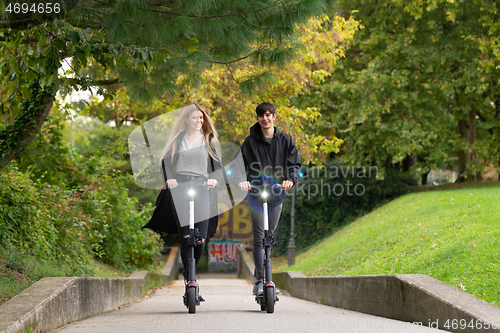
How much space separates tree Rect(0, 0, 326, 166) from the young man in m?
1.02

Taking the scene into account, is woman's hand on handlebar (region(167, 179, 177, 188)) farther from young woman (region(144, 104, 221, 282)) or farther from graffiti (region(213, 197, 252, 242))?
graffiti (region(213, 197, 252, 242))

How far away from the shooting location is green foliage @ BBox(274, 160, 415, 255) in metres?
21.5

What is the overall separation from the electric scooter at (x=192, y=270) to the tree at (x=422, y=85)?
12.6m

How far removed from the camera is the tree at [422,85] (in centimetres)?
1630

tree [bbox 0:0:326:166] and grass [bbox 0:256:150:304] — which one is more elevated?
tree [bbox 0:0:326:166]

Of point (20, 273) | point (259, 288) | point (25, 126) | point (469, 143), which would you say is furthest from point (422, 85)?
point (20, 273)

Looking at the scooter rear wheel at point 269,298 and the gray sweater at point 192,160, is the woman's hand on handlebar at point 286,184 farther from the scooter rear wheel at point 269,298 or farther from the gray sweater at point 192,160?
the scooter rear wheel at point 269,298

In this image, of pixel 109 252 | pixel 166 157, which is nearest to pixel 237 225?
pixel 109 252

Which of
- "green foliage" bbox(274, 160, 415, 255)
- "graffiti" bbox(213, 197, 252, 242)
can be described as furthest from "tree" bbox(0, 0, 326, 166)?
"graffiti" bbox(213, 197, 252, 242)

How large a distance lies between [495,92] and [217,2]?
1491cm

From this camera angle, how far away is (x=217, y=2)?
5375mm

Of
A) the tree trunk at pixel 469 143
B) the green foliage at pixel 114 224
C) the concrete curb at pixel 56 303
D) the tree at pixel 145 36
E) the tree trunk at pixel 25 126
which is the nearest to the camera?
the concrete curb at pixel 56 303

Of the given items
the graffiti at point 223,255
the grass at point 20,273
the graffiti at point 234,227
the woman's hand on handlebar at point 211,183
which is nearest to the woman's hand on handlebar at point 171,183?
the woman's hand on handlebar at point 211,183

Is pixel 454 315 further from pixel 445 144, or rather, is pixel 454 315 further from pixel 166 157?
pixel 445 144
